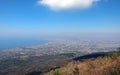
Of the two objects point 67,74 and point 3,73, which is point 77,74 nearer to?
point 67,74

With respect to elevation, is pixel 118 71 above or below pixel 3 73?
above

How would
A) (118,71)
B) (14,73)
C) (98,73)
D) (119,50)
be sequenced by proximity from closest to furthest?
1. (118,71)
2. (98,73)
3. (119,50)
4. (14,73)

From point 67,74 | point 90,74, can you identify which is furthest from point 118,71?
point 67,74

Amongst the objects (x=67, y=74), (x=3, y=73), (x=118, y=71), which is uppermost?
(x=118, y=71)

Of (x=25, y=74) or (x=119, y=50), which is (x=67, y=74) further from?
(x=25, y=74)

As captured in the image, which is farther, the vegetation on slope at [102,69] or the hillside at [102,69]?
the hillside at [102,69]

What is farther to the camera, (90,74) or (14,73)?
(14,73)

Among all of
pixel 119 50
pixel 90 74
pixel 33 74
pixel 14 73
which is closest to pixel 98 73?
pixel 90 74

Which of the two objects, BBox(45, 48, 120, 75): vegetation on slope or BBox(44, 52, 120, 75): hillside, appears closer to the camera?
BBox(45, 48, 120, 75): vegetation on slope

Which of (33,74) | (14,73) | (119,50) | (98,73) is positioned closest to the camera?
(98,73)
